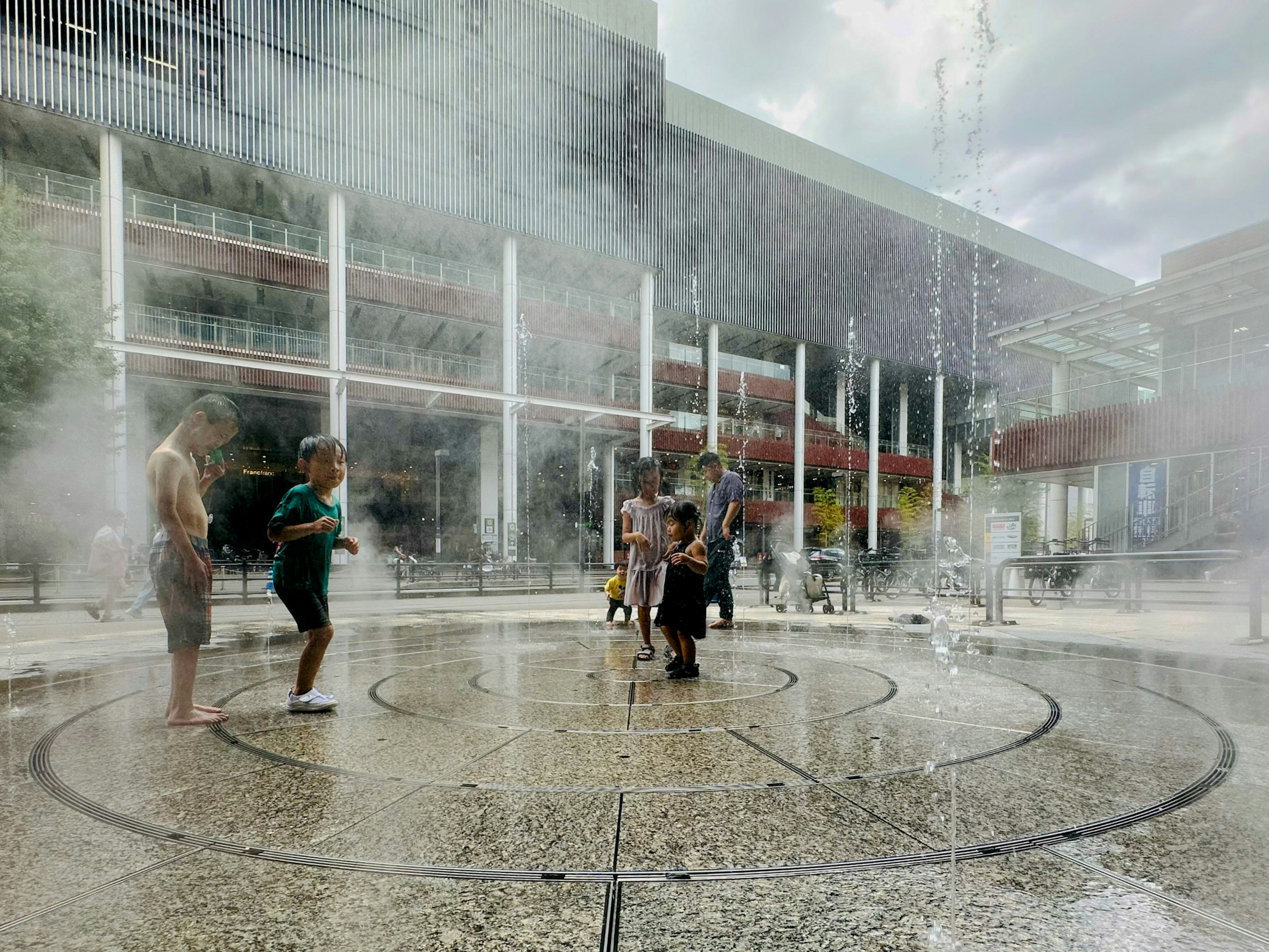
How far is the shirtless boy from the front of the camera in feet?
10.0

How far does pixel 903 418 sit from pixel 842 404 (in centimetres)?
451

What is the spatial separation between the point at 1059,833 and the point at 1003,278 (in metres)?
48.4

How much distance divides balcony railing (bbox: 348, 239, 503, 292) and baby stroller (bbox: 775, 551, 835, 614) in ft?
58.9

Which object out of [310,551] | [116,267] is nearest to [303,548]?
[310,551]

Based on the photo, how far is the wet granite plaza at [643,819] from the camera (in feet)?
4.77

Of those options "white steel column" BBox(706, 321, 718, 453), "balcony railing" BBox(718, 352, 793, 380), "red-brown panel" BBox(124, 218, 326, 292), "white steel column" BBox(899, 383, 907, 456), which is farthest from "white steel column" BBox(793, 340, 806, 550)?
"red-brown panel" BBox(124, 218, 326, 292)

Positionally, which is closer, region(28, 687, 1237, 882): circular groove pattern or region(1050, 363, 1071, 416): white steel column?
region(28, 687, 1237, 882): circular groove pattern

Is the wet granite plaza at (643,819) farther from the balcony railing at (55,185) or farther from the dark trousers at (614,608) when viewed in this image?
the balcony railing at (55,185)

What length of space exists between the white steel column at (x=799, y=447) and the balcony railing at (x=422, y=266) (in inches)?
625

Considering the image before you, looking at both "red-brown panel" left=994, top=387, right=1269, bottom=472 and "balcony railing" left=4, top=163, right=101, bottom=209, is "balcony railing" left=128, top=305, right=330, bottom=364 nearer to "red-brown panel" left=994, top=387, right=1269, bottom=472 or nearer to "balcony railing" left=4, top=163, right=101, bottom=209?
"balcony railing" left=4, top=163, right=101, bottom=209

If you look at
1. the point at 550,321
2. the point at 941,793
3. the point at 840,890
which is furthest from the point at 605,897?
the point at 550,321

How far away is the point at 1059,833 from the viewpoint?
1906 millimetres

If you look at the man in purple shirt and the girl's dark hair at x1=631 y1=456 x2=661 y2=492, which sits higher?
the girl's dark hair at x1=631 y1=456 x2=661 y2=492

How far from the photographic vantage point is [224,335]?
19.5 m
